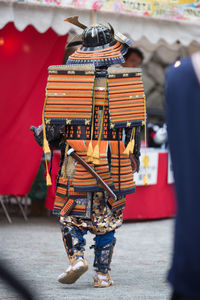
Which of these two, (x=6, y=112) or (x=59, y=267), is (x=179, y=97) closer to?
(x=59, y=267)

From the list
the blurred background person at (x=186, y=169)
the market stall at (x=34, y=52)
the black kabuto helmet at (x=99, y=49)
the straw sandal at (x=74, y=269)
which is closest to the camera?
the blurred background person at (x=186, y=169)

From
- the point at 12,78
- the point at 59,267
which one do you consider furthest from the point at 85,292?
the point at 12,78

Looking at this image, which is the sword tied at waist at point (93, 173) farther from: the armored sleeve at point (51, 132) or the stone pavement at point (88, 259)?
the stone pavement at point (88, 259)

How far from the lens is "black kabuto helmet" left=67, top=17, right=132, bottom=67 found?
3.96 meters

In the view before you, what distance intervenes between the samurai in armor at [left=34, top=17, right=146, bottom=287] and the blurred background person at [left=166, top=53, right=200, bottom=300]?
2.28 meters

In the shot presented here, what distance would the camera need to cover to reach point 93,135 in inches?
157

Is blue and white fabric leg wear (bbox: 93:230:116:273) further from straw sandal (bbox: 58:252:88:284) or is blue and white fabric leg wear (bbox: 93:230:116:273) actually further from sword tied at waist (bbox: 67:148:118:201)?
sword tied at waist (bbox: 67:148:118:201)

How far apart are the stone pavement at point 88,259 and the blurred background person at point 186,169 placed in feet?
4.58

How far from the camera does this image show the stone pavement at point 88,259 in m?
3.93

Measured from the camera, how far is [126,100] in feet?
13.2

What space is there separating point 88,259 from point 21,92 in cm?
205

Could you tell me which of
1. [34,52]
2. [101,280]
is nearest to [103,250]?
[101,280]

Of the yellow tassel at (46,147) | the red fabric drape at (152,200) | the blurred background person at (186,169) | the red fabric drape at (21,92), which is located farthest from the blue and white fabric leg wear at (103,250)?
the red fabric drape at (152,200)

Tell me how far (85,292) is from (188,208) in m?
2.49
